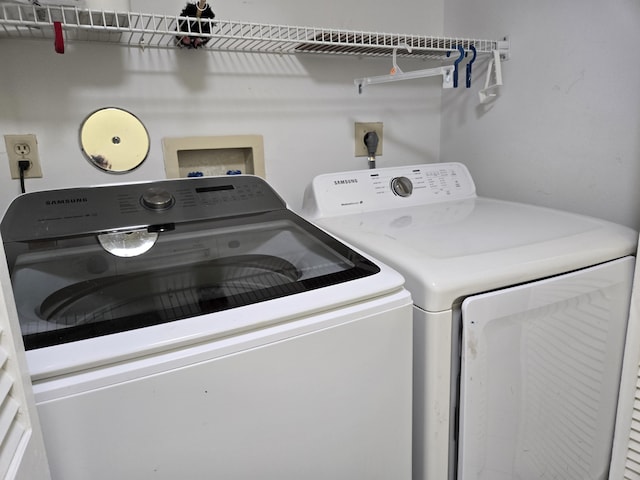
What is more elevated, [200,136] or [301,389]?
[200,136]

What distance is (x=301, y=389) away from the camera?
28.1 inches

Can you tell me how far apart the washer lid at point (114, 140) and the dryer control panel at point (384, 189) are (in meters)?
0.58

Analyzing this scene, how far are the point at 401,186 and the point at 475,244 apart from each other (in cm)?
48

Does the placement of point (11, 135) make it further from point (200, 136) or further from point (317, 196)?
point (317, 196)

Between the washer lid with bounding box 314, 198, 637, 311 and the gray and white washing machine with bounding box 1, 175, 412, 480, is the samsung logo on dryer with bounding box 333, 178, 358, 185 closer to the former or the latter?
the washer lid with bounding box 314, 198, 637, 311

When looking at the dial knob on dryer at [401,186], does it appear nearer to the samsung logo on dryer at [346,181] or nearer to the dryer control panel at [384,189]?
the dryer control panel at [384,189]

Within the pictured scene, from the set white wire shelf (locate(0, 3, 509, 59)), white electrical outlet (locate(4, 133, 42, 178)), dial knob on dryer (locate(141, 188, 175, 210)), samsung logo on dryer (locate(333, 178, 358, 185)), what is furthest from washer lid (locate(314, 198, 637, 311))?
white electrical outlet (locate(4, 133, 42, 178))

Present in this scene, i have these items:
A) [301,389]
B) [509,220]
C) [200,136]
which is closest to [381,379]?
[301,389]

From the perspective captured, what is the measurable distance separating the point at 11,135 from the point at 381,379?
1.23 m

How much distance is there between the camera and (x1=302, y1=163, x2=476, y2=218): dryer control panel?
128 centimetres

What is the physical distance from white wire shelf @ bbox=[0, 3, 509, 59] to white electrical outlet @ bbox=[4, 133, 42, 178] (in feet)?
0.92

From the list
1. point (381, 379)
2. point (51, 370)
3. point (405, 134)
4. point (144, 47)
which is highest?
point (144, 47)

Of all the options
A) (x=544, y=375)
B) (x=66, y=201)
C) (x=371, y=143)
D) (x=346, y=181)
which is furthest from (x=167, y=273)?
(x=371, y=143)

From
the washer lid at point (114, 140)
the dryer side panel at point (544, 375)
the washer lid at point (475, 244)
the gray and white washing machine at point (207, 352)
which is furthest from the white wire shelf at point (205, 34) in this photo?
the dryer side panel at point (544, 375)
